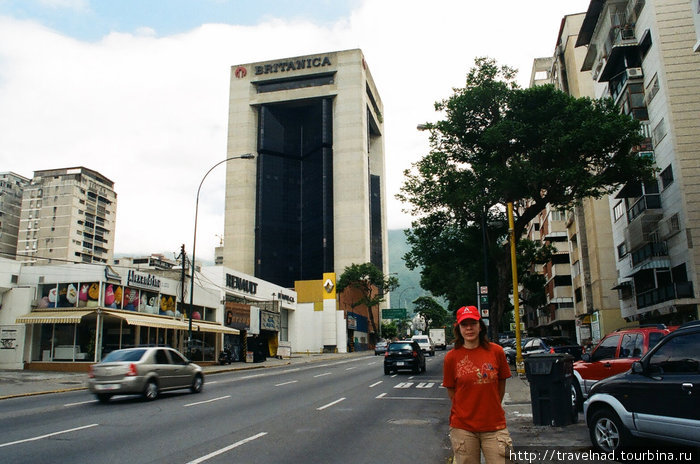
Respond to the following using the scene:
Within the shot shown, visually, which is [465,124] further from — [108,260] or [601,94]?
[108,260]

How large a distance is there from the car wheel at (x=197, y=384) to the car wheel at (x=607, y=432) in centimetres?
1314

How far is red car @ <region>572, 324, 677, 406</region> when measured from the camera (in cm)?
1088

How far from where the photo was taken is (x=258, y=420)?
36.9 ft

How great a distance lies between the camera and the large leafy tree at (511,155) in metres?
28.0

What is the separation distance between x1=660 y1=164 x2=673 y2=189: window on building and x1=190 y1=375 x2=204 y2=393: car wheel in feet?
97.6

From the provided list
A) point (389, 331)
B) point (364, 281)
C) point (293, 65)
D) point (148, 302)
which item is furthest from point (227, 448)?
point (389, 331)

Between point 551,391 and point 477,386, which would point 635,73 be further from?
point 477,386

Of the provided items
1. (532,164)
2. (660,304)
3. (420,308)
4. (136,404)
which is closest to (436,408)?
(136,404)

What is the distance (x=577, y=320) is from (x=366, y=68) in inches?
3295

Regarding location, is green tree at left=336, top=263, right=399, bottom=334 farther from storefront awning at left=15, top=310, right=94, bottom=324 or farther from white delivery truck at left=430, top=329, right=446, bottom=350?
storefront awning at left=15, top=310, right=94, bottom=324

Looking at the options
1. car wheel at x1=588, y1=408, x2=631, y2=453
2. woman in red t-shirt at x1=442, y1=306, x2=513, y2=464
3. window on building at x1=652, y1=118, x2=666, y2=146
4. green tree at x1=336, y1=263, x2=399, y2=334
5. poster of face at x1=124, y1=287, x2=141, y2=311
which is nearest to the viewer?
woman in red t-shirt at x1=442, y1=306, x2=513, y2=464

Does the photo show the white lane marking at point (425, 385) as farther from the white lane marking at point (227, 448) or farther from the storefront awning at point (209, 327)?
the storefront awning at point (209, 327)

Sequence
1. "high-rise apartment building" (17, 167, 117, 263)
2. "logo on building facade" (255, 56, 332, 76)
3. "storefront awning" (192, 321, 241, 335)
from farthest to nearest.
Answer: "logo on building facade" (255, 56, 332, 76) → "high-rise apartment building" (17, 167, 117, 263) → "storefront awning" (192, 321, 241, 335)

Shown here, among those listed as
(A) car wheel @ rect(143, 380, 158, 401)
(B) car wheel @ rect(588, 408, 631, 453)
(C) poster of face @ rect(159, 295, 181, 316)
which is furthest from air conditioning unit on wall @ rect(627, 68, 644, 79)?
(A) car wheel @ rect(143, 380, 158, 401)
